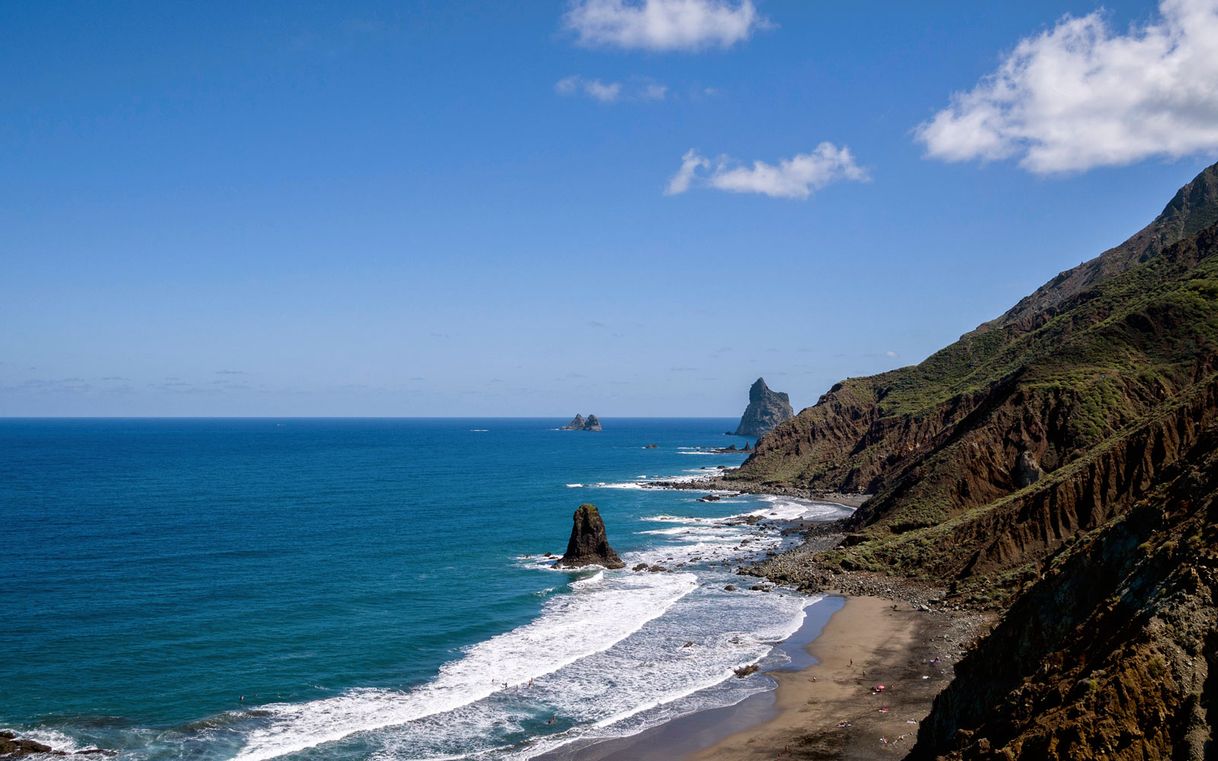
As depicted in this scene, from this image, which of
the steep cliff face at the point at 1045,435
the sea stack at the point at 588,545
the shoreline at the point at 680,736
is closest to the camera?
the shoreline at the point at 680,736

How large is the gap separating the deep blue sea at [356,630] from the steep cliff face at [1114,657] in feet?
63.8

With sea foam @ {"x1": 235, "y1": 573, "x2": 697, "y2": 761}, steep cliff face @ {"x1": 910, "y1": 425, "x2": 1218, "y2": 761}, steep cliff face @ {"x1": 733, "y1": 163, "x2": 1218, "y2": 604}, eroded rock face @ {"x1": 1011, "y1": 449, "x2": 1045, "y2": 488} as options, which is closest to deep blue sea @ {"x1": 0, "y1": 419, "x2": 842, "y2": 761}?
sea foam @ {"x1": 235, "y1": 573, "x2": 697, "y2": 761}

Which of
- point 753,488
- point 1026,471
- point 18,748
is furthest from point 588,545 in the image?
point 753,488

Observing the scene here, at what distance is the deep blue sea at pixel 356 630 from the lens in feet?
128

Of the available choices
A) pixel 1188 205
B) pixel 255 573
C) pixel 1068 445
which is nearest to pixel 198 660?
pixel 255 573

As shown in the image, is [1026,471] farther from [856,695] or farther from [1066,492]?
[856,695]

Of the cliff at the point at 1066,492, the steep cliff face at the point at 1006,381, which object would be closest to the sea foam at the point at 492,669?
the cliff at the point at 1066,492

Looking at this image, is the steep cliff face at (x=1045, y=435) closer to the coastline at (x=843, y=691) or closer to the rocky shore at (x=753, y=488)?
the rocky shore at (x=753, y=488)

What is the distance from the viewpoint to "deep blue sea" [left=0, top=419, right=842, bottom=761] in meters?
38.9

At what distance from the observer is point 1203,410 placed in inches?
2331

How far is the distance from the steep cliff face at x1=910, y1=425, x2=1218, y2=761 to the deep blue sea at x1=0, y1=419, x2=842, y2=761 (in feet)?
63.8

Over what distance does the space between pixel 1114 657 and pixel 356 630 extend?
4732 cm

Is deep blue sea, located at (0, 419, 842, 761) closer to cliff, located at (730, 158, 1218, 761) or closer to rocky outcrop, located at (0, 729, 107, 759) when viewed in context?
rocky outcrop, located at (0, 729, 107, 759)

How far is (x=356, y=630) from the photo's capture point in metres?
55.5
